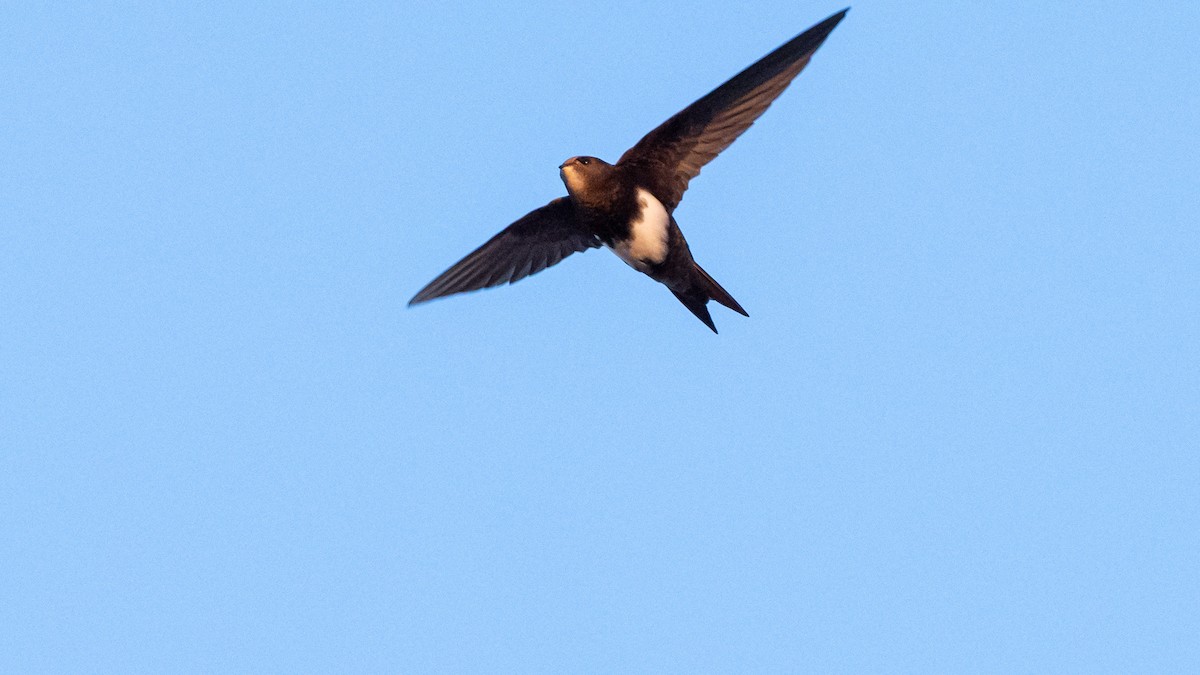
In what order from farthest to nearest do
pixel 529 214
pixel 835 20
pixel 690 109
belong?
pixel 529 214
pixel 690 109
pixel 835 20

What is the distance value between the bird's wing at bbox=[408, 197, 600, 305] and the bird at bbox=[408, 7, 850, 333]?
0.05 meters

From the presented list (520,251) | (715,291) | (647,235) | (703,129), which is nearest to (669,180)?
(703,129)

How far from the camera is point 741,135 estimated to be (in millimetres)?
11227

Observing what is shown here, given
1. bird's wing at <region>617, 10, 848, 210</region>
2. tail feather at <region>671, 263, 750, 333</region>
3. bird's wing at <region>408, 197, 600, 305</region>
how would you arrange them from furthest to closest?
bird's wing at <region>408, 197, 600, 305</region> → tail feather at <region>671, 263, 750, 333</region> → bird's wing at <region>617, 10, 848, 210</region>

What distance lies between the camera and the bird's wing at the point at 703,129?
1084 centimetres

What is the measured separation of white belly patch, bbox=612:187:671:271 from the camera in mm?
10891

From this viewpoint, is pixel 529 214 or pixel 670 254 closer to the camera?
pixel 670 254

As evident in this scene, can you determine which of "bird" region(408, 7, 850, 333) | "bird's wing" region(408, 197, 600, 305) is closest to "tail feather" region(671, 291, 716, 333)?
"bird" region(408, 7, 850, 333)

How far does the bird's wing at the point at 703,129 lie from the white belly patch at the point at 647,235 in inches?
9.1

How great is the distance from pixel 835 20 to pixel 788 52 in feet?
1.52

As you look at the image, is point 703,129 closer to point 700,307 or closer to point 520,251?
point 700,307

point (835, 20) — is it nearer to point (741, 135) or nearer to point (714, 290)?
point (741, 135)

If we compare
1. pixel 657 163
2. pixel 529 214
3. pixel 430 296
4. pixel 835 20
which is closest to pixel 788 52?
pixel 835 20

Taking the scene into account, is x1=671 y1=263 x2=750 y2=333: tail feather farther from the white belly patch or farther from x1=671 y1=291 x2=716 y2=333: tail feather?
the white belly patch
